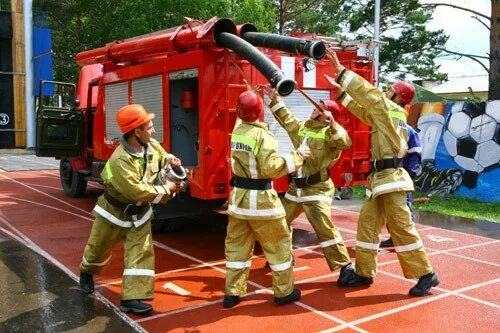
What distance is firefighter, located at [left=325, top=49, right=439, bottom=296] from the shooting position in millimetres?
4715

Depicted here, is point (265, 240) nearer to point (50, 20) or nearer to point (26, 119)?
point (26, 119)

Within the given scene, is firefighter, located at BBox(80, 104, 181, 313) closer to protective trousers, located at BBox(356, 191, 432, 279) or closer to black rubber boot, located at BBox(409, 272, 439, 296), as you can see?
protective trousers, located at BBox(356, 191, 432, 279)

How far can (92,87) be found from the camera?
9453 mm

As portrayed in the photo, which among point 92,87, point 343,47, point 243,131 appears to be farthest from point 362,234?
point 92,87

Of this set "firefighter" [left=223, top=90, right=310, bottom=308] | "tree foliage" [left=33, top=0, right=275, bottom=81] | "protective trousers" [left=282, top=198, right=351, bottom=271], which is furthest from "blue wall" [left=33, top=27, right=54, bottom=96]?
"firefighter" [left=223, top=90, right=310, bottom=308]

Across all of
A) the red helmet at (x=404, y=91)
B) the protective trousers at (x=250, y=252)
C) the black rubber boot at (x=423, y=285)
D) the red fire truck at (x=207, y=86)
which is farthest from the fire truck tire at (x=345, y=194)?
the protective trousers at (x=250, y=252)

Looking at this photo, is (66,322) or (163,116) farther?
(163,116)

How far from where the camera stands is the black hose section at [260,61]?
13.6 feet

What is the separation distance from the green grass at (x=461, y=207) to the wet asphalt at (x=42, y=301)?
6562 millimetres

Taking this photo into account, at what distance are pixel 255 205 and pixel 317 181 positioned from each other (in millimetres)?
1156

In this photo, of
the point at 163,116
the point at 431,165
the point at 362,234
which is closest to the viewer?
the point at 362,234

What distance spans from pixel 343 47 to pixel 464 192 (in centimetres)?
583

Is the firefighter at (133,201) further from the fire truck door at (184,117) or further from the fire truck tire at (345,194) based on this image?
the fire truck tire at (345,194)

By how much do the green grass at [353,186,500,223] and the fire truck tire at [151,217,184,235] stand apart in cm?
449
